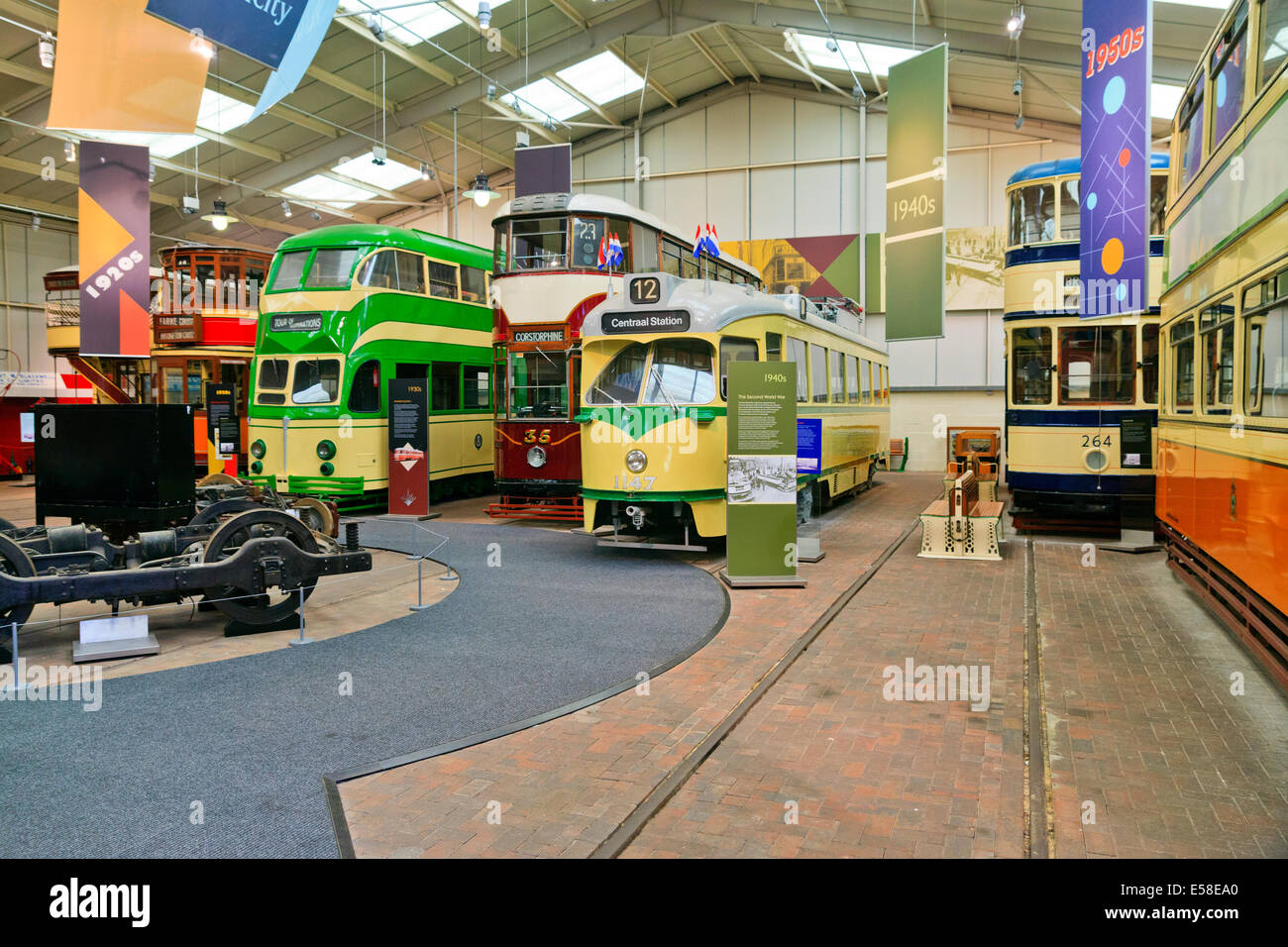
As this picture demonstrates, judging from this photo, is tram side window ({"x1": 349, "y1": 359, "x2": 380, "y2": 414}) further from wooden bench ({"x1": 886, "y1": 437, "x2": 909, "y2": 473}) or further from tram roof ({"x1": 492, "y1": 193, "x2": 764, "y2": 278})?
wooden bench ({"x1": 886, "y1": 437, "x2": 909, "y2": 473})

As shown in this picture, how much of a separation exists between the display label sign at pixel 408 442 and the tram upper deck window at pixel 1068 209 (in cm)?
969

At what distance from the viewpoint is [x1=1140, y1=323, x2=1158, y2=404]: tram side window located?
12008 mm

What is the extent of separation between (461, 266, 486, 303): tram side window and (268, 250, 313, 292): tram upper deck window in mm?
3317

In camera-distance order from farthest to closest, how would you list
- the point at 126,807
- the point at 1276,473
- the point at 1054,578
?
the point at 1054,578 < the point at 1276,473 < the point at 126,807

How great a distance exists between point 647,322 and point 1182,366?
5.71 meters

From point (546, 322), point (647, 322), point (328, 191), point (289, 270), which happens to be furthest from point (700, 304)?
point (328, 191)

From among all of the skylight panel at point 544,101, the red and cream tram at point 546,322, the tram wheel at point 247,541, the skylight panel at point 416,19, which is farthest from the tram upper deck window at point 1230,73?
the skylight panel at point 544,101

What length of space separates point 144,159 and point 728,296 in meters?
7.26

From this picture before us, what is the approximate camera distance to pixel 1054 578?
9805mm

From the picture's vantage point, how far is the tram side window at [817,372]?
13.1 m

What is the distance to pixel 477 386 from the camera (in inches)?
721
